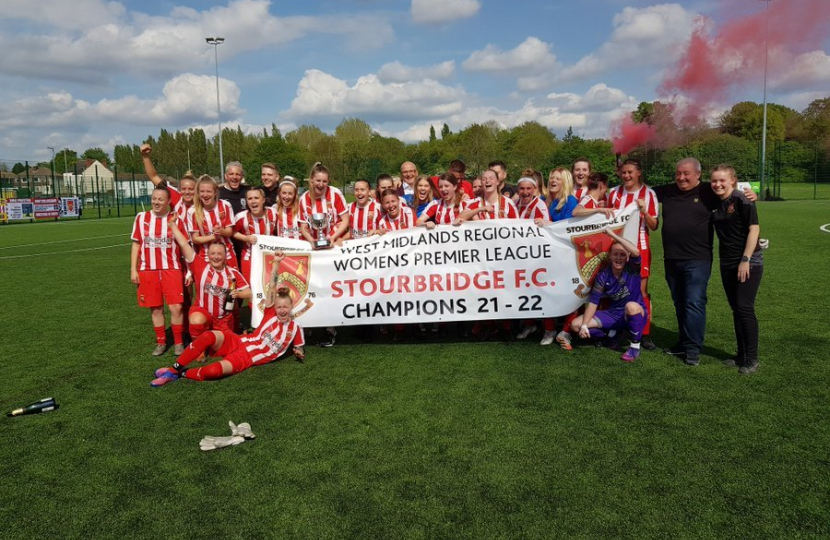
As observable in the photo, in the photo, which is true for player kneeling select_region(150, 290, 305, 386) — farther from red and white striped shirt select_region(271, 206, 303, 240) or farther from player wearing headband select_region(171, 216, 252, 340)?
red and white striped shirt select_region(271, 206, 303, 240)

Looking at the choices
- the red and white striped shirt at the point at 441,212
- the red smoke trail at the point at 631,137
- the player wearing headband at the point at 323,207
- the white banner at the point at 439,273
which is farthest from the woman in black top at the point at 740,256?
the red smoke trail at the point at 631,137

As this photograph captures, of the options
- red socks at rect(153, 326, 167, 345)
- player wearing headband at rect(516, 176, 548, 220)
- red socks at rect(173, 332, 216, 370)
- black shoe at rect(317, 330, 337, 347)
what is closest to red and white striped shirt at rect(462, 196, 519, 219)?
player wearing headband at rect(516, 176, 548, 220)

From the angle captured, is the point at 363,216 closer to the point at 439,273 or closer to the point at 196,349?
the point at 439,273

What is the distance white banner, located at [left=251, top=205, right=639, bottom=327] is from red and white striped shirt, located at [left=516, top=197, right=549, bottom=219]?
0.59ft

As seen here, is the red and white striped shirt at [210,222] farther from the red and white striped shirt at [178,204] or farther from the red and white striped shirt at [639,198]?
the red and white striped shirt at [639,198]

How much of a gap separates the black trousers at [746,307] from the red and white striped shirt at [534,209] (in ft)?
5.79

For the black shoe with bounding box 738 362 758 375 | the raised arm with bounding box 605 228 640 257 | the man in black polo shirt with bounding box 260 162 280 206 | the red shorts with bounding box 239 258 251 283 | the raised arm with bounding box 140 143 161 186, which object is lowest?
the black shoe with bounding box 738 362 758 375

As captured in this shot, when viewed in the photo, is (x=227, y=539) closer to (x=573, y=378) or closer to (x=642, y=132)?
(x=573, y=378)

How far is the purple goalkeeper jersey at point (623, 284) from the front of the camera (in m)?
5.66

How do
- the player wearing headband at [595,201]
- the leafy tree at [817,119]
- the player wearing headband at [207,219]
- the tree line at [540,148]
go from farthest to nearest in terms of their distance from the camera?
the leafy tree at [817,119]
the tree line at [540,148]
the player wearing headband at [207,219]
the player wearing headband at [595,201]

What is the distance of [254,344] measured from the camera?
5.58 meters

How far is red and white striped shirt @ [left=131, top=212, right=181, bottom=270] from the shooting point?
584cm

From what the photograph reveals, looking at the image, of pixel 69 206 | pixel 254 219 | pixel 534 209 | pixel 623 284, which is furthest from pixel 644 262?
pixel 69 206

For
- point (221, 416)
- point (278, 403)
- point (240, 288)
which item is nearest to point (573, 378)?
point (278, 403)
